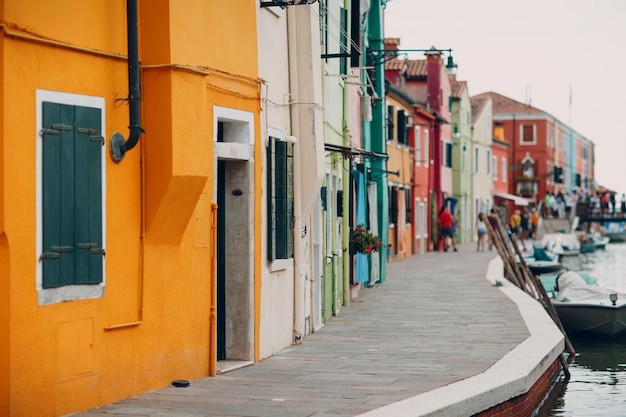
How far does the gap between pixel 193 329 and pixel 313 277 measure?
5.33 meters

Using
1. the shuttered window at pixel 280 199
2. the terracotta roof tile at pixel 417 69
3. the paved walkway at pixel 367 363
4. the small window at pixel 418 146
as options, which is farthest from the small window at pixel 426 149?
the shuttered window at pixel 280 199

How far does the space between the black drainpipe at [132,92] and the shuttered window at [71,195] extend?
0.26 m

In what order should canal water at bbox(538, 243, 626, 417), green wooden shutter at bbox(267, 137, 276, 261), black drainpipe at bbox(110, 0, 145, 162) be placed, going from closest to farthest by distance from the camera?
1. black drainpipe at bbox(110, 0, 145, 162)
2. green wooden shutter at bbox(267, 137, 276, 261)
3. canal water at bbox(538, 243, 626, 417)

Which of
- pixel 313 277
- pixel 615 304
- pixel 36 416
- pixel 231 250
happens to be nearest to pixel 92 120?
pixel 36 416

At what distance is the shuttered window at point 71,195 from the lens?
8.99 meters

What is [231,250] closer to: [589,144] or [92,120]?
[92,120]

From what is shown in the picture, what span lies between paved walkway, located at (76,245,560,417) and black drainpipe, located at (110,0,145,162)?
2212mm

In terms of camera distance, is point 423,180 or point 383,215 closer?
point 383,215

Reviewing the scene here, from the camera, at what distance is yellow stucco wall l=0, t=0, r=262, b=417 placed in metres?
8.62

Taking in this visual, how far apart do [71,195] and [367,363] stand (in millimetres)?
4931

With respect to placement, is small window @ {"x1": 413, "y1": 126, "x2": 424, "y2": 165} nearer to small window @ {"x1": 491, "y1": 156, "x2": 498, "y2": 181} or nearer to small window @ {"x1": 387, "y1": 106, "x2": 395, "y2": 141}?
small window @ {"x1": 387, "y1": 106, "x2": 395, "y2": 141}

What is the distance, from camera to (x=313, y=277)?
54.0 ft

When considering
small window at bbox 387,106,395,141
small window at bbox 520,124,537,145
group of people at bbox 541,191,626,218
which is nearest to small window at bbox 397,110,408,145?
small window at bbox 387,106,395,141

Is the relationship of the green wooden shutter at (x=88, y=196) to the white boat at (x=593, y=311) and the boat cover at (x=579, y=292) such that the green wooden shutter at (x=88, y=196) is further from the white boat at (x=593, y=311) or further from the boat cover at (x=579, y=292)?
the boat cover at (x=579, y=292)
